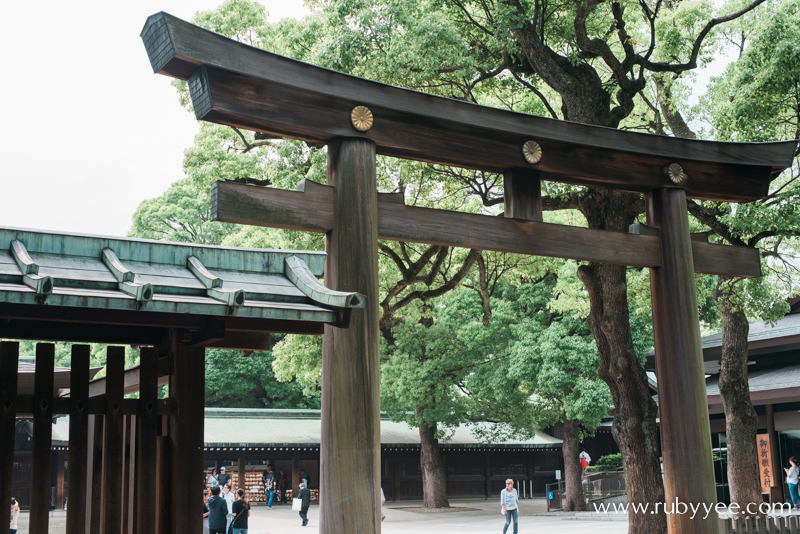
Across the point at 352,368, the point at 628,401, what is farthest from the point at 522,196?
the point at 628,401

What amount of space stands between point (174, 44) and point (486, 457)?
31.6 meters

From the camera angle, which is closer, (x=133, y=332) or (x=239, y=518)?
(x=133, y=332)

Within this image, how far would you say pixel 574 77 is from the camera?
45.6 ft

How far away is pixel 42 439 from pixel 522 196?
550 cm

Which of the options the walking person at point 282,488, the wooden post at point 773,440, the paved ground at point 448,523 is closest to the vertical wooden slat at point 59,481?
the paved ground at point 448,523

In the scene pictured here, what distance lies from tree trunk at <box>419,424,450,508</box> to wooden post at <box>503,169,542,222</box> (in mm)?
21014

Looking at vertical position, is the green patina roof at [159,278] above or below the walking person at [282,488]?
above

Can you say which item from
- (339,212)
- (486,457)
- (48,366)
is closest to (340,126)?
(339,212)

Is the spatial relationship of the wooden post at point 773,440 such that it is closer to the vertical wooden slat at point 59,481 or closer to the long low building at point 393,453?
the long low building at point 393,453

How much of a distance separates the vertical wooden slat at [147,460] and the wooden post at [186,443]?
170mm

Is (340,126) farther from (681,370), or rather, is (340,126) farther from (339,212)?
(681,370)

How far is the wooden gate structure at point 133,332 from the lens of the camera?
14.7 ft

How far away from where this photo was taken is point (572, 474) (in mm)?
27516

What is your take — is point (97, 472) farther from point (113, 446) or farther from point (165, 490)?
point (165, 490)
